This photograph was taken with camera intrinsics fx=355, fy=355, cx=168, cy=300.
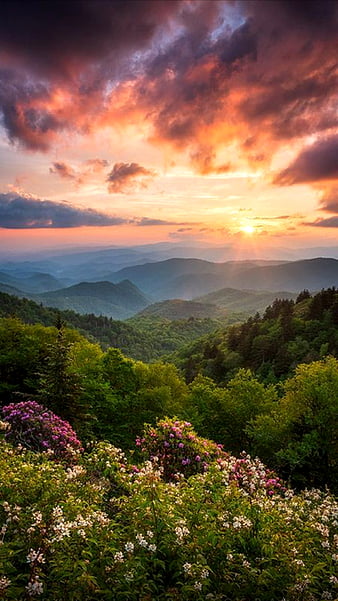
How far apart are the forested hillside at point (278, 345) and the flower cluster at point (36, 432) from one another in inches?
2730

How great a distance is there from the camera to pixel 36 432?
15.6 m

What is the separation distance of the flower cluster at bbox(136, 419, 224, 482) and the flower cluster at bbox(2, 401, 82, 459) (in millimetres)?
3248

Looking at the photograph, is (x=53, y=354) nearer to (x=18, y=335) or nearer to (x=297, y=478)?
(x=18, y=335)

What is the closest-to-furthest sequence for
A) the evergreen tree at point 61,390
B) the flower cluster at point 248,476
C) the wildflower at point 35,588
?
1. the wildflower at point 35,588
2. the flower cluster at point 248,476
3. the evergreen tree at point 61,390

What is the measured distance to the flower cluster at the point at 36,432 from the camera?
1479cm

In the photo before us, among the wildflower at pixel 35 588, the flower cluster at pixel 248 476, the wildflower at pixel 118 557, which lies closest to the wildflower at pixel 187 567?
the wildflower at pixel 118 557

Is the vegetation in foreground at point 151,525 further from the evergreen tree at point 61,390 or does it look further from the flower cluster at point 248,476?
the evergreen tree at point 61,390

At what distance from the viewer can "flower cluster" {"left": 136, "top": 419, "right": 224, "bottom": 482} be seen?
587 inches

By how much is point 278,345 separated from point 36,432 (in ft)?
293

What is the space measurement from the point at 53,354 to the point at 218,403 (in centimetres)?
1725

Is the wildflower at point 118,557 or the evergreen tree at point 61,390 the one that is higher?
the wildflower at point 118,557

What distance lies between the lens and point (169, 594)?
5.64 m

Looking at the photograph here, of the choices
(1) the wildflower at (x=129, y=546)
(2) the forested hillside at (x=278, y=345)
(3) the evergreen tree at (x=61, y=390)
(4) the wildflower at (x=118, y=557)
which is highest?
(1) the wildflower at (x=129, y=546)

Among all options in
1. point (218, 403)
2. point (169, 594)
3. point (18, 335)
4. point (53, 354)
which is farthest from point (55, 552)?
point (18, 335)
